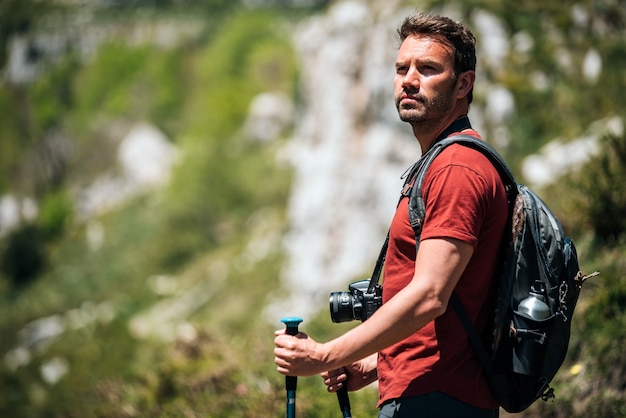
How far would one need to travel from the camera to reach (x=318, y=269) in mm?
26453

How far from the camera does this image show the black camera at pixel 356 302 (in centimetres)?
287

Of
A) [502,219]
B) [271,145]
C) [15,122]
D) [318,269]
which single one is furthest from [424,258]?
[15,122]

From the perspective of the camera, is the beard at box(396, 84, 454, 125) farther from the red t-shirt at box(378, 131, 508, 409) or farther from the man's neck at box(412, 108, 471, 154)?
the red t-shirt at box(378, 131, 508, 409)

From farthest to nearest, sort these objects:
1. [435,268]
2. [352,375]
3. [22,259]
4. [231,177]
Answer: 1. [22,259]
2. [231,177]
3. [352,375]
4. [435,268]

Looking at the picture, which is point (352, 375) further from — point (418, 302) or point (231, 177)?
point (231, 177)

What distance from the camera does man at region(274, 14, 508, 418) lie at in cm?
239

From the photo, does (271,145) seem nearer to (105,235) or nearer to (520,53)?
(105,235)

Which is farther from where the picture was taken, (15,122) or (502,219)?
(15,122)

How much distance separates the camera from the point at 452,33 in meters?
2.64

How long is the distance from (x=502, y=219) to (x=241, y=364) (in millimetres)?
6755

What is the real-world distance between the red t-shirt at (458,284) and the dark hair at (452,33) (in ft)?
1.10

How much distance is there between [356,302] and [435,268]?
0.58 m

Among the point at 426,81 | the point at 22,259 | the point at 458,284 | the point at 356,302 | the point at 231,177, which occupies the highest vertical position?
the point at 22,259

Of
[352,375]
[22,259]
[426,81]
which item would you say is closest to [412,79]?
[426,81]
